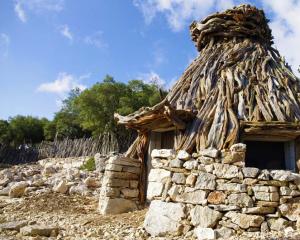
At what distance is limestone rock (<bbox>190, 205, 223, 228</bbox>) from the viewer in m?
5.55

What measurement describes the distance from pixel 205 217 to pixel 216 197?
371 mm

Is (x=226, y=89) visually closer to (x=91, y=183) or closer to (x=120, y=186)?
(x=120, y=186)

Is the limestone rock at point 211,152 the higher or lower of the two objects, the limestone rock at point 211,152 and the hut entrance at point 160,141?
the lower

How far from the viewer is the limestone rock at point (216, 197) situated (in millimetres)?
5699

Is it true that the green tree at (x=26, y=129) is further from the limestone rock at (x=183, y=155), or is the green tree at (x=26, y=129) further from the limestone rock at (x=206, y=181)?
the limestone rock at (x=206, y=181)

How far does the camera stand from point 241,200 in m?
5.58

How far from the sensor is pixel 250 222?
17.8 feet

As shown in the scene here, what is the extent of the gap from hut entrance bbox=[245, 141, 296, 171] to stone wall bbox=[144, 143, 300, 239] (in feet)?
6.16

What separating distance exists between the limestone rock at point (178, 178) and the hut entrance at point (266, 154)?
2.18 m

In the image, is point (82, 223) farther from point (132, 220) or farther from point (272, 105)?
point (272, 105)

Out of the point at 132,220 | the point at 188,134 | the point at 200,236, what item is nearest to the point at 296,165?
the point at 188,134

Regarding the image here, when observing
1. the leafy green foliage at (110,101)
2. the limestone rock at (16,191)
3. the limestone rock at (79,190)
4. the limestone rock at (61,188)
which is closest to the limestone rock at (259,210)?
the limestone rock at (79,190)

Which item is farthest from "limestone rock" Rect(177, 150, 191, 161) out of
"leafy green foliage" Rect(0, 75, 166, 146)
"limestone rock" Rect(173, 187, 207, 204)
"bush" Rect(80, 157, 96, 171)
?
"leafy green foliage" Rect(0, 75, 166, 146)

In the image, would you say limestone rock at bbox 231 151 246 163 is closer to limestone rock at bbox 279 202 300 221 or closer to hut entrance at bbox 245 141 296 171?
→ limestone rock at bbox 279 202 300 221
